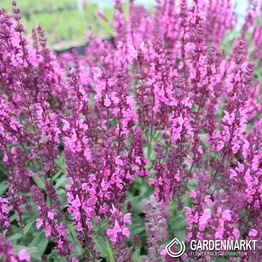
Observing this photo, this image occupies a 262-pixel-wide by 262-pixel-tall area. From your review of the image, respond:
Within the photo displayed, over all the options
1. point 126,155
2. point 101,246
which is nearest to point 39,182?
point 101,246

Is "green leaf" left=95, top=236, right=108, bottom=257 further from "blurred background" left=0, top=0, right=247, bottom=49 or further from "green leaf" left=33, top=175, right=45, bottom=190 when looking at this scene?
"blurred background" left=0, top=0, right=247, bottom=49

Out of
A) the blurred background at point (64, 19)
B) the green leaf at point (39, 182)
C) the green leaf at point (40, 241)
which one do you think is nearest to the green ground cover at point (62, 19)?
the blurred background at point (64, 19)

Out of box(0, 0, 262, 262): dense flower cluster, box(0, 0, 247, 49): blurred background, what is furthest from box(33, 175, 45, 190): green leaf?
box(0, 0, 247, 49): blurred background

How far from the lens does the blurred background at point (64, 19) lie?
1008cm

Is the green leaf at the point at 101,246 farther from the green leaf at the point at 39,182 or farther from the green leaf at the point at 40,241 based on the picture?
the green leaf at the point at 39,182

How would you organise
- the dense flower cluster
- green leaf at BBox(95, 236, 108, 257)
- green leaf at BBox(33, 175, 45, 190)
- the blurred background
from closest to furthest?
1. the dense flower cluster
2. green leaf at BBox(95, 236, 108, 257)
3. green leaf at BBox(33, 175, 45, 190)
4. the blurred background

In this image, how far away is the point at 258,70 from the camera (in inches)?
232

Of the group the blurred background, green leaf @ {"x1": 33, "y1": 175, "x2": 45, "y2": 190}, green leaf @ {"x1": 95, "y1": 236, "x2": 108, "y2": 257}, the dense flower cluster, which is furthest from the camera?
the blurred background

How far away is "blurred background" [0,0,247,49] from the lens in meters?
10.1

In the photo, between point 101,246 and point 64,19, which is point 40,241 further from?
point 64,19

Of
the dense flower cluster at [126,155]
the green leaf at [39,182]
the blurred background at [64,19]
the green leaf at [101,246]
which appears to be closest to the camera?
the dense flower cluster at [126,155]

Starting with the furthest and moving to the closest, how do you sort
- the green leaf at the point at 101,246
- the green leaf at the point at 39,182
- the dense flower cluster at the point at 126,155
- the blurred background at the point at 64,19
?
1. the blurred background at the point at 64,19
2. the green leaf at the point at 39,182
3. the green leaf at the point at 101,246
4. the dense flower cluster at the point at 126,155

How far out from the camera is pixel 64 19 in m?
11.2

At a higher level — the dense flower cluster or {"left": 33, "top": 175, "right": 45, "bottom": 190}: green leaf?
the dense flower cluster
